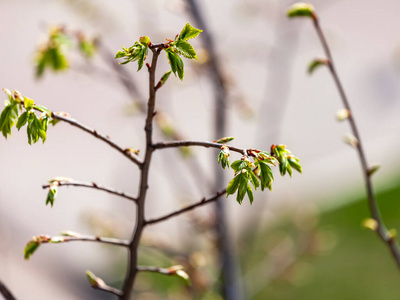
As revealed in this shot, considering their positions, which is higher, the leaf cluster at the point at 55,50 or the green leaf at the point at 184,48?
the leaf cluster at the point at 55,50

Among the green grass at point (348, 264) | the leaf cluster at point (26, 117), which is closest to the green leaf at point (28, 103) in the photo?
the leaf cluster at point (26, 117)

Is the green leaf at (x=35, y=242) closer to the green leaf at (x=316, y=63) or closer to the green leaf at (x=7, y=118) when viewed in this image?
the green leaf at (x=7, y=118)

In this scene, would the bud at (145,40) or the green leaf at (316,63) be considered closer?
the bud at (145,40)

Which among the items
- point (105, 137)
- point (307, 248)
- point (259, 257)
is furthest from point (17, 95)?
point (259, 257)

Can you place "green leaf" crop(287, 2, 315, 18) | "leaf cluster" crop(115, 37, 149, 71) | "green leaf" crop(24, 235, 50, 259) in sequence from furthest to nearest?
"green leaf" crop(287, 2, 315, 18) → "green leaf" crop(24, 235, 50, 259) → "leaf cluster" crop(115, 37, 149, 71)

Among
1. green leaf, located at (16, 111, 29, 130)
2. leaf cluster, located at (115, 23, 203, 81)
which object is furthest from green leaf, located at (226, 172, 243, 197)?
green leaf, located at (16, 111, 29, 130)

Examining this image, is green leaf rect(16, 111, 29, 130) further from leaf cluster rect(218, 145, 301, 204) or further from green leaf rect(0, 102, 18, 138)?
leaf cluster rect(218, 145, 301, 204)

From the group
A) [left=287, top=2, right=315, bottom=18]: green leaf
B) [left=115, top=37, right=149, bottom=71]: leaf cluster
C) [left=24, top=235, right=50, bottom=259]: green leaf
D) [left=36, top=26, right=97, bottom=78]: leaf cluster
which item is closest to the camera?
[left=115, top=37, right=149, bottom=71]: leaf cluster

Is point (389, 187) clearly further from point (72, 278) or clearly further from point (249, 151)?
point (249, 151)

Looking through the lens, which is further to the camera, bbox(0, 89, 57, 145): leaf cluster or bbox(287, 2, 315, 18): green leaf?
bbox(287, 2, 315, 18): green leaf
